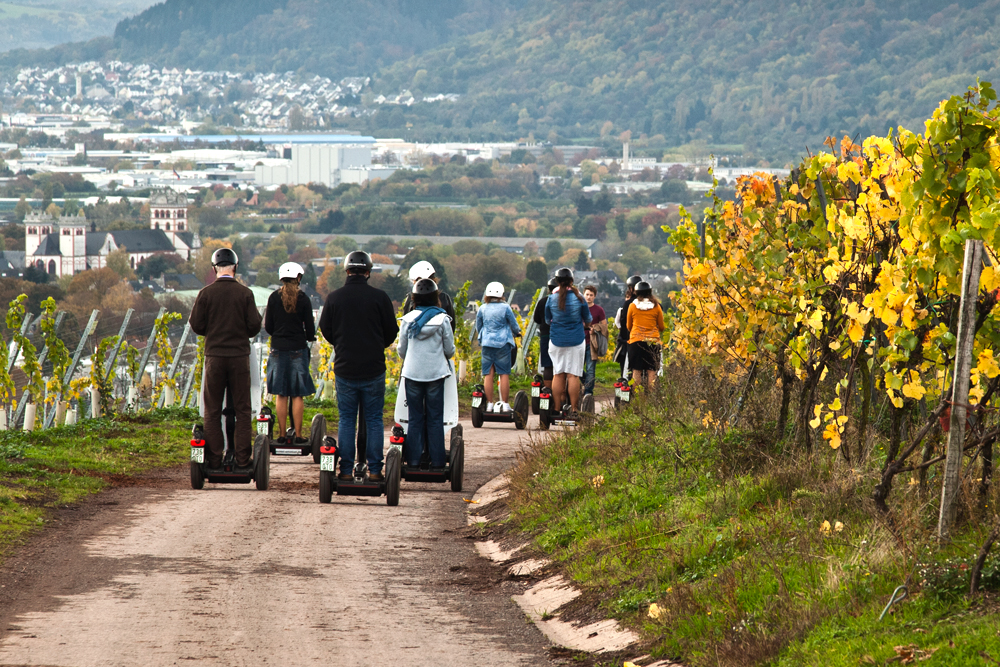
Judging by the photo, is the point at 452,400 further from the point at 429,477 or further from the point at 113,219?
the point at 113,219

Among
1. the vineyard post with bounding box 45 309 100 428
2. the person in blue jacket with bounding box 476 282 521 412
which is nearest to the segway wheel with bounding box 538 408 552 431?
the person in blue jacket with bounding box 476 282 521 412

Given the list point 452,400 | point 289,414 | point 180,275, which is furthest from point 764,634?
point 180,275

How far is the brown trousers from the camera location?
9.73 meters

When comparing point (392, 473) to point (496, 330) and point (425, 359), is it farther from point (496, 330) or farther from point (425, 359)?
point (496, 330)

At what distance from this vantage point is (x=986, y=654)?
14.5 feet

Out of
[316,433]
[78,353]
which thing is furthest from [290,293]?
[78,353]

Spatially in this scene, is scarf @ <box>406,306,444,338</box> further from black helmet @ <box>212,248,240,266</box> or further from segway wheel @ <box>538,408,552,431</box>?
segway wheel @ <box>538,408,552,431</box>

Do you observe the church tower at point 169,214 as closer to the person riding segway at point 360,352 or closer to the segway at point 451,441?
the segway at point 451,441

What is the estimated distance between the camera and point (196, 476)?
10.1m

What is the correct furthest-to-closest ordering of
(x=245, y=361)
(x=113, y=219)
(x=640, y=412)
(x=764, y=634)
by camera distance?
(x=113, y=219), (x=640, y=412), (x=245, y=361), (x=764, y=634)

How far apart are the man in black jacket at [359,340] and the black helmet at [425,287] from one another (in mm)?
408

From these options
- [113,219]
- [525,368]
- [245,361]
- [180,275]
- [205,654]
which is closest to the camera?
[205,654]

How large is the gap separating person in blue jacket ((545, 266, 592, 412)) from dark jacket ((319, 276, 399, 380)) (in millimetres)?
4170

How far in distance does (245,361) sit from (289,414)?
2343 mm
